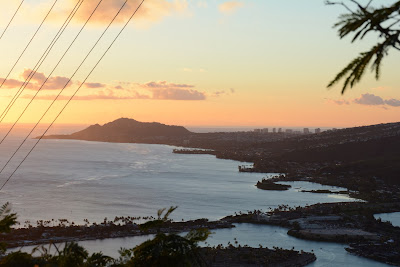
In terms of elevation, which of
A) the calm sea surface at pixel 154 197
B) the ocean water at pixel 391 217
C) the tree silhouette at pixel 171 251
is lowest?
the ocean water at pixel 391 217

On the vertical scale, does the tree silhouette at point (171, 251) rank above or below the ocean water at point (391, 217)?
above

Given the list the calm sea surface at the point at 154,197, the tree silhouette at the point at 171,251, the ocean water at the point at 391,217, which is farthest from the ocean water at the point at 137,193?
the tree silhouette at the point at 171,251

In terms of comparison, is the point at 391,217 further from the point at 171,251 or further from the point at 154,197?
the point at 171,251

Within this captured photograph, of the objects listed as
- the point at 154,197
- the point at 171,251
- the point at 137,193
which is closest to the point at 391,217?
the point at 154,197

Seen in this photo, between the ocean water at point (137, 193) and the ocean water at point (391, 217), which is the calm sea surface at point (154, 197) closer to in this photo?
the ocean water at point (137, 193)

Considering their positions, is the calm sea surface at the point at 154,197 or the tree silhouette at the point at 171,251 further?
the calm sea surface at the point at 154,197

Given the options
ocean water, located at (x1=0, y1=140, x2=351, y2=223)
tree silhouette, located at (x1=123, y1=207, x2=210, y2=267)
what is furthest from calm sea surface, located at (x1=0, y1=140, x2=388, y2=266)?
tree silhouette, located at (x1=123, y1=207, x2=210, y2=267)

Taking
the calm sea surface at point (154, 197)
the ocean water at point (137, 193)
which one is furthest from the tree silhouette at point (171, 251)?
the ocean water at point (137, 193)

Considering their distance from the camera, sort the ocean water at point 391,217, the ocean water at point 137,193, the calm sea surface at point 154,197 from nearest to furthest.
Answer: the calm sea surface at point 154,197 → the ocean water at point 391,217 → the ocean water at point 137,193

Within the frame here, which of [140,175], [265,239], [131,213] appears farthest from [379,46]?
[140,175]

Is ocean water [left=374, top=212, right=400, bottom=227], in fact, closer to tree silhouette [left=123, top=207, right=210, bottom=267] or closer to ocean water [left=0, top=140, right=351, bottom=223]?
ocean water [left=0, top=140, right=351, bottom=223]

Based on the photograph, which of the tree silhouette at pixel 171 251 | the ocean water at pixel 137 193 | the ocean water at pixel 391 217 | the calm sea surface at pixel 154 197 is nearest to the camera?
the tree silhouette at pixel 171 251
